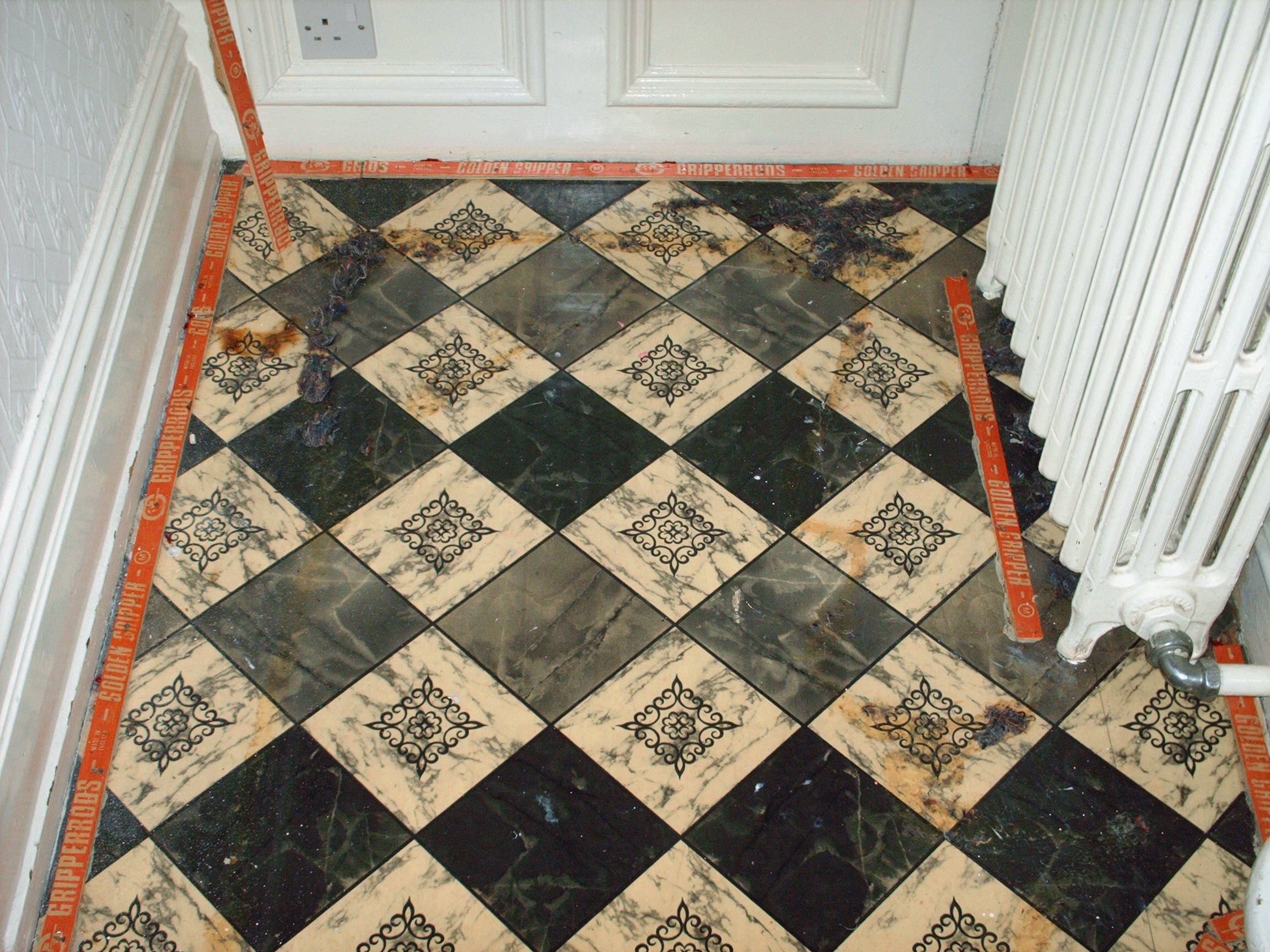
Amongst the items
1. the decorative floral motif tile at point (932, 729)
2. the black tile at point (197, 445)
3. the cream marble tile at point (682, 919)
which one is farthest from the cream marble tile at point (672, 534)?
the black tile at point (197, 445)

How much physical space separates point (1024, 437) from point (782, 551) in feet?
1.45

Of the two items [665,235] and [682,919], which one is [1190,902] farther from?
[665,235]

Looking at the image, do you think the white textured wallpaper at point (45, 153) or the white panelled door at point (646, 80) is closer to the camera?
the white textured wallpaper at point (45, 153)

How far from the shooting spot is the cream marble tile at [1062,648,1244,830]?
145 centimetres

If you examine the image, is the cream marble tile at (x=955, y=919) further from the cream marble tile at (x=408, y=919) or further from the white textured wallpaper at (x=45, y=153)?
the white textured wallpaper at (x=45, y=153)

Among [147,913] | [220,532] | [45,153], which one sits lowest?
[147,913]

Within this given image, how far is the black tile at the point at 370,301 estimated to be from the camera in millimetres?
1927

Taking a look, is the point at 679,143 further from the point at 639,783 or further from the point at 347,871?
the point at 347,871

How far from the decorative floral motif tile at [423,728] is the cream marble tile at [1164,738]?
72 cm

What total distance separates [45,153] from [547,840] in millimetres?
1120

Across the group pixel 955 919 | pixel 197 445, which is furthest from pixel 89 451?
pixel 955 919

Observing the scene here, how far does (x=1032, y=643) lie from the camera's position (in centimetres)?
159

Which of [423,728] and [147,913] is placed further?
[423,728]

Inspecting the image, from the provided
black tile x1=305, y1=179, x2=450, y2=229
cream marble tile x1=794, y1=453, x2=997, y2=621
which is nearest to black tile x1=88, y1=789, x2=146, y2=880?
cream marble tile x1=794, y1=453, x2=997, y2=621
